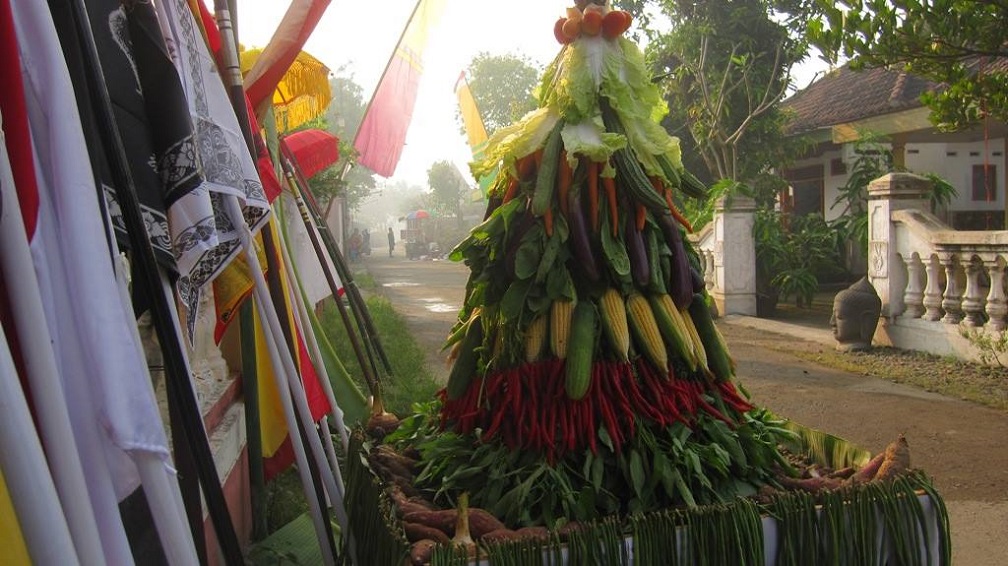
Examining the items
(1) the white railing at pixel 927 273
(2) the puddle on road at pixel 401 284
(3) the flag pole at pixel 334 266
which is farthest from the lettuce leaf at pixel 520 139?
(2) the puddle on road at pixel 401 284

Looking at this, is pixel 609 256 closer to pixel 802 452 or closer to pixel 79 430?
pixel 802 452

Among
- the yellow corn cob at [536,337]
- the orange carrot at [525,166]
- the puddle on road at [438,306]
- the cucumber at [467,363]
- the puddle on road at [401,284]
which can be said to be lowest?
the puddle on road at [438,306]

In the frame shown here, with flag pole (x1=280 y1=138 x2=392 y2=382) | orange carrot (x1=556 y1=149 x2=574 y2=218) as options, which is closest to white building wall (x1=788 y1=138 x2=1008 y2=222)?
flag pole (x1=280 y1=138 x2=392 y2=382)

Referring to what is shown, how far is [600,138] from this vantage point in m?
2.21

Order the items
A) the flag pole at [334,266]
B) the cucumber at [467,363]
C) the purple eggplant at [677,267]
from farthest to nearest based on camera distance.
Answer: the flag pole at [334,266]
the cucumber at [467,363]
the purple eggplant at [677,267]

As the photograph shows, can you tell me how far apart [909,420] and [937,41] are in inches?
108

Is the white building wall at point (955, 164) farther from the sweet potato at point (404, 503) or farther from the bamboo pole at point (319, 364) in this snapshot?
the sweet potato at point (404, 503)

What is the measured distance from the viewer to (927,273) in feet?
24.5

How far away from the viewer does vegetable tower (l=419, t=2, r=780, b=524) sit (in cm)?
207

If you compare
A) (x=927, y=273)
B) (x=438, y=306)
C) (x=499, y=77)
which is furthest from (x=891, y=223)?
(x=499, y=77)

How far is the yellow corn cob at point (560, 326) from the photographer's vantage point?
2.14 meters

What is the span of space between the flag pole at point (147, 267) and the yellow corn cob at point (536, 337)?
3.19ft

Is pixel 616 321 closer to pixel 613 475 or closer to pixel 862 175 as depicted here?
pixel 613 475

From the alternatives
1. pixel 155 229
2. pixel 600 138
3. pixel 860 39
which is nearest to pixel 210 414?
pixel 155 229
